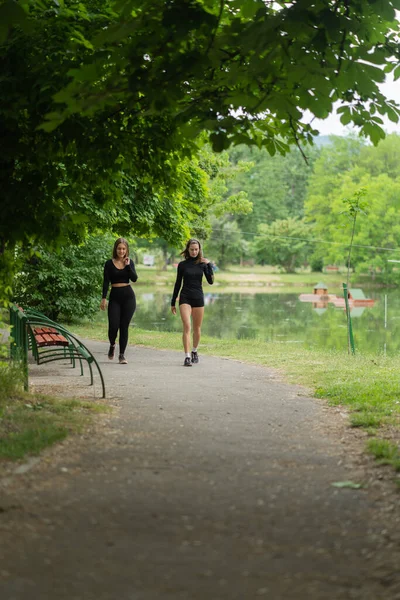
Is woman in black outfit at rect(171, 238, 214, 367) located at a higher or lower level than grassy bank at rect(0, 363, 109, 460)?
higher

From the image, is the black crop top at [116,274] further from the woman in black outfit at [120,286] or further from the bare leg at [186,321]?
the bare leg at [186,321]

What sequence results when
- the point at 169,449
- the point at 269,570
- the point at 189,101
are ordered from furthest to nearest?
the point at 189,101 → the point at 169,449 → the point at 269,570

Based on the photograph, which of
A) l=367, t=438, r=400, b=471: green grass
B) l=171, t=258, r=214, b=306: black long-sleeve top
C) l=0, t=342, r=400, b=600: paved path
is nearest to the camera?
l=0, t=342, r=400, b=600: paved path

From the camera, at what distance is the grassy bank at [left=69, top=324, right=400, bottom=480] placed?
7.01m

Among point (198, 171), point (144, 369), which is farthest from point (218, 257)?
point (144, 369)

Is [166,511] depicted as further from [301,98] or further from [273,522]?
[301,98]

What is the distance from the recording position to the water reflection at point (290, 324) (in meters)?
23.5

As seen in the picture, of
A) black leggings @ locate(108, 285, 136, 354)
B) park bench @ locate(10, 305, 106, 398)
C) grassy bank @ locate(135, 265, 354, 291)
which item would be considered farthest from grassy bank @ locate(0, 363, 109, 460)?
grassy bank @ locate(135, 265, 354, 291)

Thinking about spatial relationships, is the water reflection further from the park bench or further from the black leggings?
the park bench

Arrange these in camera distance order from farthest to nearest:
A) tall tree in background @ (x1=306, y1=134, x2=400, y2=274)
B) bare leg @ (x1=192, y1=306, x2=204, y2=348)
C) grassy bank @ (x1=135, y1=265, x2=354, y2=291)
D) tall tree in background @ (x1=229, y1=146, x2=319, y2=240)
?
tall tree in background @ (x1=229, y1=146, x2=319, y2=240), grassy bank @ (x1=135, y1=265, x2=354, y2=291), tall tree in background @ (x1=306, y1=134, x2=400, y2=274), bare leg @ (x1=192, y1=306, x2=204, y2=348)

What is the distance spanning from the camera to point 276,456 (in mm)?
5750

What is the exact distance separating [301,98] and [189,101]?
3.90 feet

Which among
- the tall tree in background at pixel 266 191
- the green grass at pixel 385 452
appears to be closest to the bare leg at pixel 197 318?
the green grass at pixel 385 452

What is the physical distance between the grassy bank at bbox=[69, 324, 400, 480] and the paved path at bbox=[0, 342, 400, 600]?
1.10 ft
